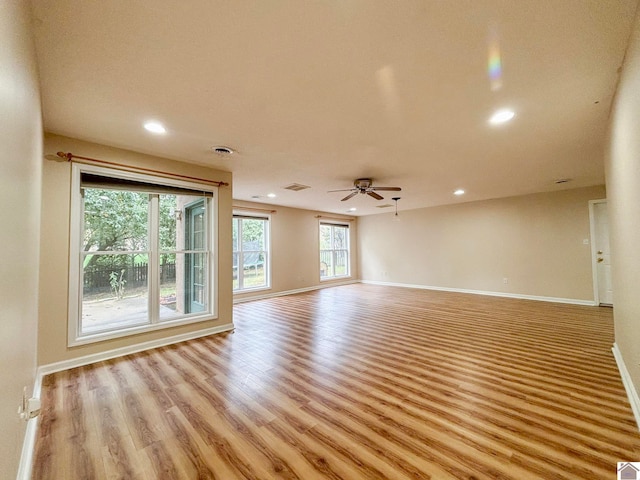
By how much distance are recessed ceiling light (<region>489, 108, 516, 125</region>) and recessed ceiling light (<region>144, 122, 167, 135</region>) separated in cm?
321

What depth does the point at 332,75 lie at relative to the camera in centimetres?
189

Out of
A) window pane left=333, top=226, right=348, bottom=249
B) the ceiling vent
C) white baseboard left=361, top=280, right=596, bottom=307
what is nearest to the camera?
the ceiling vent

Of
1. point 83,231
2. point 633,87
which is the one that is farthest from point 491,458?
point 83,231

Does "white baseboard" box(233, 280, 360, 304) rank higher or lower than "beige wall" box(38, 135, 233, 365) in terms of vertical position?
→ lower

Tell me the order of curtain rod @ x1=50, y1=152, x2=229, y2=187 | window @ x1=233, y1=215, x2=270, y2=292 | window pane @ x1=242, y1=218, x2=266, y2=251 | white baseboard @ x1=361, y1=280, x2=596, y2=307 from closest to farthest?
curtain rod @ x1=50, y1=152, x2=229, y2=187
white baseboard @ x1=361, y1=280, x2=596, y2=307
window @ x1=233, y1=215, x2=270, y2=292
window pane @ x1=242, y1=218, x2=266, y2=251

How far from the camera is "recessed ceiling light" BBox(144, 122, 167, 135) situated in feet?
8.58

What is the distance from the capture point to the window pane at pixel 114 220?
3.16m

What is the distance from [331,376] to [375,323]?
2.00 meters

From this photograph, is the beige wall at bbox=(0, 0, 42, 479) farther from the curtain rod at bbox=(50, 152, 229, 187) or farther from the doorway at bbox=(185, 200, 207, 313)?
the doorway at bbox=(185, 200, 207, 313)

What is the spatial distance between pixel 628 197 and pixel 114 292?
5.05 meters

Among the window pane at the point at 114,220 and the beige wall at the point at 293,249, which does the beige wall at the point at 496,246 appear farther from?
the window pane at the point at 114,220

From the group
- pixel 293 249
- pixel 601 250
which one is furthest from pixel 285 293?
pixel 601 250

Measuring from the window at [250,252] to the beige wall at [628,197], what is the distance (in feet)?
20.4

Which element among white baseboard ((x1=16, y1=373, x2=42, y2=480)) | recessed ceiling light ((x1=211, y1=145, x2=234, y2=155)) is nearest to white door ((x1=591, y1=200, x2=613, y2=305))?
recessed ceiling light ((x1=211, y1=145, x2=234, y2=155))
